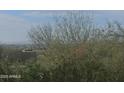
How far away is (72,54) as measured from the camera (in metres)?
5.31

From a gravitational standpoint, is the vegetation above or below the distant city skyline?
below

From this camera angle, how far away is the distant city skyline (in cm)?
528

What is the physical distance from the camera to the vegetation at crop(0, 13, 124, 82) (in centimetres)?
→ 529

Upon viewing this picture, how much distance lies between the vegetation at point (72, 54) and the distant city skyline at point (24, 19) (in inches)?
2.7

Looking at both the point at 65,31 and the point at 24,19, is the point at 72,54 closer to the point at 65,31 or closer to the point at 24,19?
the point at 65,31

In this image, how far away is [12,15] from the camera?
5301 mm

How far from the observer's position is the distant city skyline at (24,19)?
5.28 meters

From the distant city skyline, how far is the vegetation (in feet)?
0.23
